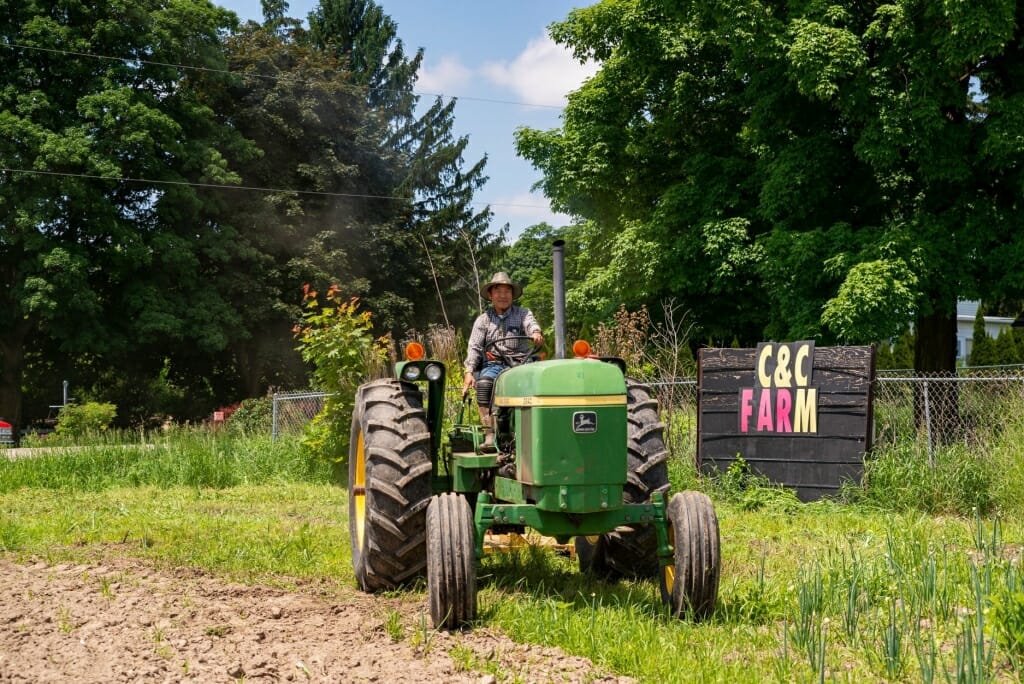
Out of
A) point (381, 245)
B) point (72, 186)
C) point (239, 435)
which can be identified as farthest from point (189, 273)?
point (239, 435)

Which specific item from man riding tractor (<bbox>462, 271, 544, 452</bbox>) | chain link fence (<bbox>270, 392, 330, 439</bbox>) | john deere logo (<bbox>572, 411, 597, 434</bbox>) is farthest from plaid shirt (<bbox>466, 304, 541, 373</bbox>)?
chain link fence (<bbox>270, 392, 330, 439</bbox>)

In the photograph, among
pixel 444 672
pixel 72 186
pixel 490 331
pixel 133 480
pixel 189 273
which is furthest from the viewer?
pixel 189 273

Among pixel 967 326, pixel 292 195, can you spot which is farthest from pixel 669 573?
pixel 967 326

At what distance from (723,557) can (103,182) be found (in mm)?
23858

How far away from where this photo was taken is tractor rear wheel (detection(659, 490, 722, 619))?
16.0 feet

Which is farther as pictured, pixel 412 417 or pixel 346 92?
pixel 346 92

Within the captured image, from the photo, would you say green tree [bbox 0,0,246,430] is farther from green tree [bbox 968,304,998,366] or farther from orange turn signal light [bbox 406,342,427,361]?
green tree [bbox 968,304,998,366]

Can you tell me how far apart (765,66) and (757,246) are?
328cm

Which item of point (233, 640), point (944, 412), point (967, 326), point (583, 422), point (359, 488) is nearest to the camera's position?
point (233, 640)

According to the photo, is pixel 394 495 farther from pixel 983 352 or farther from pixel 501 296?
pixel 983 352

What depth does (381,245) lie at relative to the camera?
3334 cm

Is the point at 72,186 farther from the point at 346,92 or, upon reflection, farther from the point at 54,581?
the point at 54,581

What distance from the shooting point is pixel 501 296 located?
6.79 metres

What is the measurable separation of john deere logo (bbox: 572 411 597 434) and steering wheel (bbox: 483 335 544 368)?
1.43 metres
